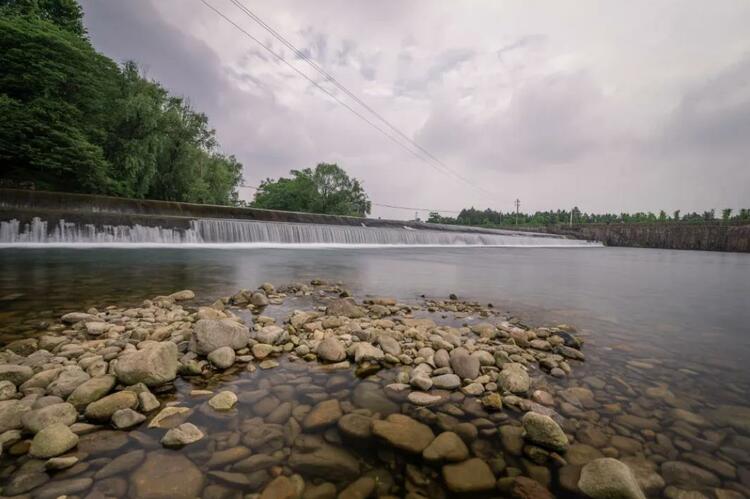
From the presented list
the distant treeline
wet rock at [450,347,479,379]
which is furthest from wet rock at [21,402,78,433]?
the distant treeline

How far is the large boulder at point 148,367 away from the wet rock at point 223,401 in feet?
1.56

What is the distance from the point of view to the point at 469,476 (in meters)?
1.61

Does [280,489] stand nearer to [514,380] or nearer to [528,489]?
[528,489]

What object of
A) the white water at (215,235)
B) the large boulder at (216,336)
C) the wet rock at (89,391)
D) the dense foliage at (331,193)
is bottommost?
the wet rock at (89,391)

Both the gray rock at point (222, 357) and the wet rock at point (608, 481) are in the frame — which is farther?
the gray rock at point (222, 357)

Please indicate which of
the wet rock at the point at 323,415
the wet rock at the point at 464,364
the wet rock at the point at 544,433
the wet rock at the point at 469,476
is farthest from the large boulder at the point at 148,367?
the wet rock at the point at 544,433

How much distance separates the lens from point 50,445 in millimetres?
1636

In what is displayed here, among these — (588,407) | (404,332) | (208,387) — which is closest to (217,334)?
(208,387)

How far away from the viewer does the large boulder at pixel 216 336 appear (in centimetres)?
281

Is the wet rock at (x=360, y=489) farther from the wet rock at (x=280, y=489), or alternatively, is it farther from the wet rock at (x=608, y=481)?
the wet rock at (x=608, y=481)

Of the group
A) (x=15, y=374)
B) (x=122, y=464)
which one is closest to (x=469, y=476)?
(x=122, y=464)

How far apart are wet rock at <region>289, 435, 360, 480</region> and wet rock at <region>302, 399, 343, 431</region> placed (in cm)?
13

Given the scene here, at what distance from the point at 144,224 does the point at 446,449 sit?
18.1 metres

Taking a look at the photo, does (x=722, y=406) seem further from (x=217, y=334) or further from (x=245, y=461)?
(x=217, y=334)
